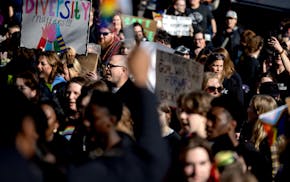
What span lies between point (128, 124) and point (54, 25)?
3.39 m

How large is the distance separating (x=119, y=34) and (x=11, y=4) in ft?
12.3

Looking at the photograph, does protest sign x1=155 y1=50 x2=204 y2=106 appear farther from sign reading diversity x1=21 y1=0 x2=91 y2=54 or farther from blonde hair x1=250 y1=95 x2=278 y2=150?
sign reading diversity x1=21 y1=0 x2=91 y2=54

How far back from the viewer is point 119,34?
1003 cm

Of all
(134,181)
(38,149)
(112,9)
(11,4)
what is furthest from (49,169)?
(11,4)

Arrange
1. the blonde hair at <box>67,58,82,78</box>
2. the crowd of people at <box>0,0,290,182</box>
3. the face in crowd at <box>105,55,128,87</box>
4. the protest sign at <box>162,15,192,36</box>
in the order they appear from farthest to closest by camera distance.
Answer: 1. the protest sign at <box>162,15,192,36</box>
2. the blonde hair at <box>67,58,82,78</box>
3. the face in crowd at <box>105,55,128,87</box>
4. the crowd of people at <box>0,0,290,182</box>

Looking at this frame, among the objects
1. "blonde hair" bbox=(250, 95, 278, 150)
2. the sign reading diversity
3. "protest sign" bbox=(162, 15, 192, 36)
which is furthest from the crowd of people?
"protest sign" bbox=(162, 15, 192, 36)

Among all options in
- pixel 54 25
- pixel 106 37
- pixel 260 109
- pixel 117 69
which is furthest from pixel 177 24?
pixel 260 109

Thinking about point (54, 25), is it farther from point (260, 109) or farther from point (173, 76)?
point (173, 76)

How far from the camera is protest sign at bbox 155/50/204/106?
5492mm

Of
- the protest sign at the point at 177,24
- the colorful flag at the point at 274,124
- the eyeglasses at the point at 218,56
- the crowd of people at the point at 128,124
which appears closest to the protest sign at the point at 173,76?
the crowd of people at the point at 128,124

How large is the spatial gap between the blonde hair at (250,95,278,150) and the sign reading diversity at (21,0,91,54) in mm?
2327

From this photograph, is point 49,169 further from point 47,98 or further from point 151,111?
point 47,98

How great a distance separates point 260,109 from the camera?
6477 millimetres

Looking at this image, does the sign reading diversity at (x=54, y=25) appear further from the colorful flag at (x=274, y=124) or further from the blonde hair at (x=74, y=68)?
the colorful flag at (x=274, y=124)
